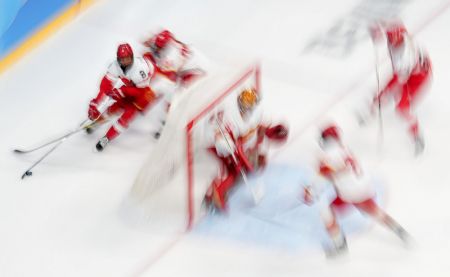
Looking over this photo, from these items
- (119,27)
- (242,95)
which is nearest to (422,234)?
(242,95)

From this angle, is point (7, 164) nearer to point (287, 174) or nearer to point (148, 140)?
point (148, 140)

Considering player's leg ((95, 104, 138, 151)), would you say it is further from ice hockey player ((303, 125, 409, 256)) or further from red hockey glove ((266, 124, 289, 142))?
ice hockey player ((303, 125, 409, 256))

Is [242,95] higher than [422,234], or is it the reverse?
[242,95]

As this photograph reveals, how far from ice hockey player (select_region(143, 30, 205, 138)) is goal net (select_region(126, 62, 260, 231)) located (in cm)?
16

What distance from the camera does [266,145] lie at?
3.87 meters

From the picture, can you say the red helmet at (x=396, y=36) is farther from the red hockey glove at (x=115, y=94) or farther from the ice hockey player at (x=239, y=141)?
the red hockey glove at (x=115, y=94)

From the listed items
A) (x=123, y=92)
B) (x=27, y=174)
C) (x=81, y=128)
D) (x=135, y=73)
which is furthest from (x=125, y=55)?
(x=27, y=174)

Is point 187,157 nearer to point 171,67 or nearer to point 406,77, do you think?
point 171,67

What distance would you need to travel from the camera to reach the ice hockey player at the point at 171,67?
4168mm

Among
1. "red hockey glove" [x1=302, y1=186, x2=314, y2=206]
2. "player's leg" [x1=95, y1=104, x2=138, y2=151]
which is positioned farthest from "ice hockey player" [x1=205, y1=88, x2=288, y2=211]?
"player's leg" [x1=95, y1=104, x2=138, y2=151]

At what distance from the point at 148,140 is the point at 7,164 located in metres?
0.77

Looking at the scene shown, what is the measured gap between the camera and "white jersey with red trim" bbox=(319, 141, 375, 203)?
3.35 m

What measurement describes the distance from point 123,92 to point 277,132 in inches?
34.2

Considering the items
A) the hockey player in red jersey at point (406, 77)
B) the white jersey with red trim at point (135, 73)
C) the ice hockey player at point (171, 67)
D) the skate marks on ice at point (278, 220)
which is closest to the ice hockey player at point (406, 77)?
the hockey player in red jersey at point (406, 77)
